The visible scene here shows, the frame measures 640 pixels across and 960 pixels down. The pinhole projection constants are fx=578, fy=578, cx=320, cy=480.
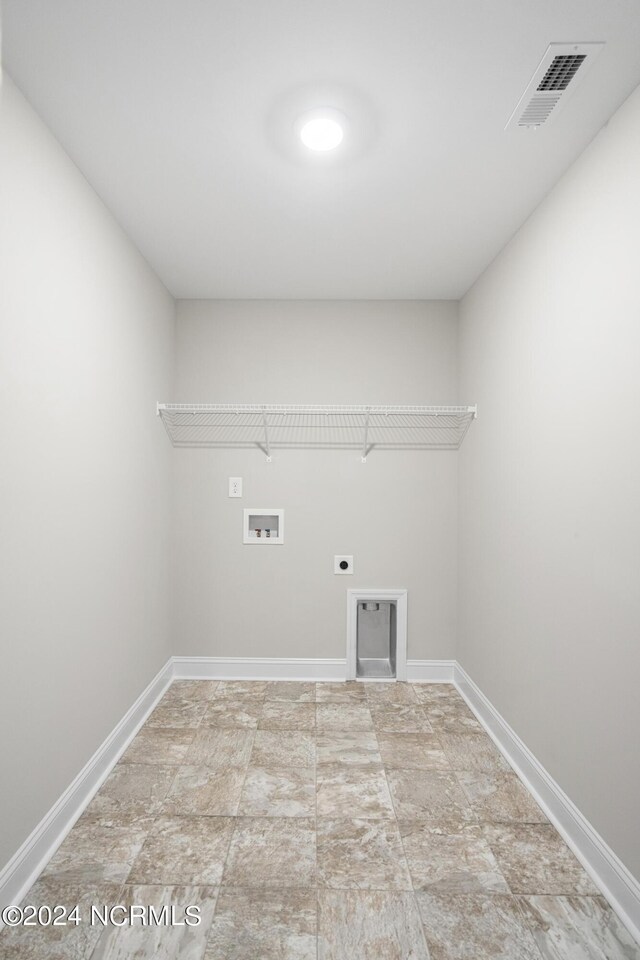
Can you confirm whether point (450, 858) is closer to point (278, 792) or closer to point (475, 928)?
point (475, 928)

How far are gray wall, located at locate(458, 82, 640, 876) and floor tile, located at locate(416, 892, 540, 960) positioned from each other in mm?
390

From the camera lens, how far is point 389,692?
3.60 metres

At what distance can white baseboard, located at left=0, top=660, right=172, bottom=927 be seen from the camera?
179 cm

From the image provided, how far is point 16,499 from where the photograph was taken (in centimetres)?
180

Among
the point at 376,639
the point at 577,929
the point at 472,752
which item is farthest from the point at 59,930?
the point at 376,639

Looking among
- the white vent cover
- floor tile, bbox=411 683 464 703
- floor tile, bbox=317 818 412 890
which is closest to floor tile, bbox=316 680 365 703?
floor tile, bbox=411 683 464 703

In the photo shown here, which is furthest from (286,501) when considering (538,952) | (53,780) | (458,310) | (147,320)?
(538,952)

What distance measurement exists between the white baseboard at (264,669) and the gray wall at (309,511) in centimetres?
6

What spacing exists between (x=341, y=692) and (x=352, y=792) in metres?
1.15

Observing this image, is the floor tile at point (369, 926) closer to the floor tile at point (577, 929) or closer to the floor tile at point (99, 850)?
the floor tile at point (577, 929)

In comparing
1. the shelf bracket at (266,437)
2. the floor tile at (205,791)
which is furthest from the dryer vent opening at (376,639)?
the floor tile at (205,791)

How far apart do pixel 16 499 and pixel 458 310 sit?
2984 mm

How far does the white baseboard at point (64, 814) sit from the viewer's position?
1785 millimetres

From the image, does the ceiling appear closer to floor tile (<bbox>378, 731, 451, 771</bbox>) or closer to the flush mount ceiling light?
the flush mount ceiling light
